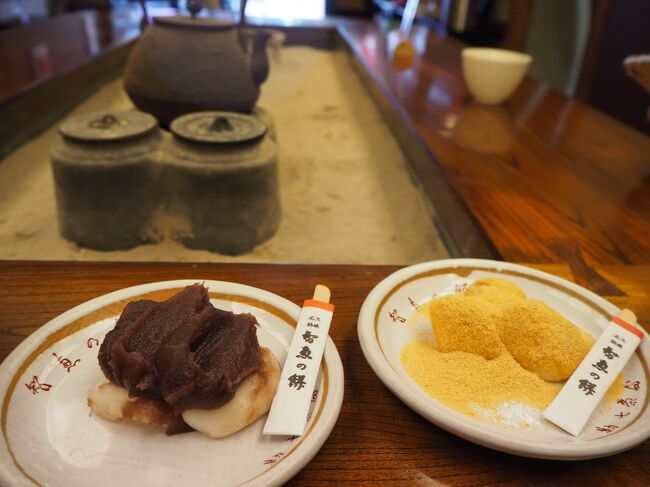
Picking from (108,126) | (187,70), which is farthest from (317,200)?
(108,126)

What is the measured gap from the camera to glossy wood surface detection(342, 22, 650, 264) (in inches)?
55.4

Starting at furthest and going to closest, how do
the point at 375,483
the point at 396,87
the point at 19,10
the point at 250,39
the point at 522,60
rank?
the point at 19,10 → the point at 396,87 → the point at 250,39 → the point at 522,60 → the point at 375,483

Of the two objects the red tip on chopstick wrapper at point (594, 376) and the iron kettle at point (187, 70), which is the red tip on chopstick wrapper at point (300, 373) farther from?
the iron kettle at point (187, 70)

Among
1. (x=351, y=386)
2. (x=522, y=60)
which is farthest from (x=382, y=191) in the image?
(x=351, y=386)

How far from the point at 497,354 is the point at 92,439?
0.66 metres

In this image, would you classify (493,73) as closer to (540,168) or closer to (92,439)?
(540,168)

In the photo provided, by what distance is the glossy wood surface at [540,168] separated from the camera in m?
1.41

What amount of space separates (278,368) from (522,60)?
245cm

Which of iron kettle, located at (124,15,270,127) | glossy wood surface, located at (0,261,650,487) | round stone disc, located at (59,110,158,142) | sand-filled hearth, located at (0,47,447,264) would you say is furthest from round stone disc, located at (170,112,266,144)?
glossy wood surface, located at (0,261,650,487)

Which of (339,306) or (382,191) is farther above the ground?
(339,306)

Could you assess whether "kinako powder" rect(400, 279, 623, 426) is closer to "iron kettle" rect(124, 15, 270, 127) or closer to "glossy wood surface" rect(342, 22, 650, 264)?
"glossy wood surface" rect(342, 22, 650, 264)

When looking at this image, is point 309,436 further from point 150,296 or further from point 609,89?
point 609,89

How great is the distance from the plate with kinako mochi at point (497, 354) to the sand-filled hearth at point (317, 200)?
3.14 ft

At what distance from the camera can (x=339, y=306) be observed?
1.02 metres
